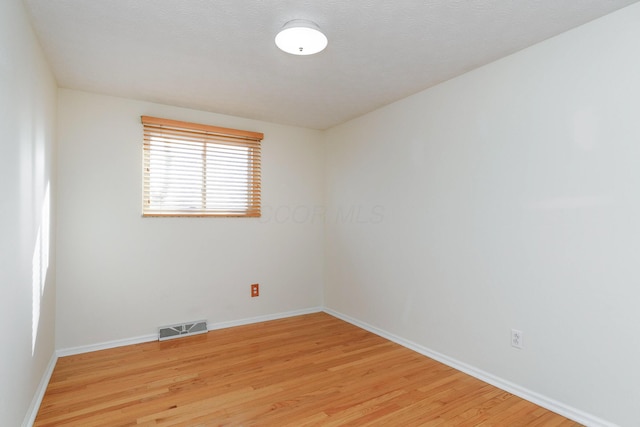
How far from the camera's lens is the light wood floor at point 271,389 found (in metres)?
2.06

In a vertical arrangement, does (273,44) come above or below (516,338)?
above

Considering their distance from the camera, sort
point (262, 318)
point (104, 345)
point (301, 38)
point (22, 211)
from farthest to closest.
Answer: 1. point (262, 318)
2. point (104, 345)
3. point (301, 38)
4. point (22, 211)

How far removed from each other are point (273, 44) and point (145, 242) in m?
2.24

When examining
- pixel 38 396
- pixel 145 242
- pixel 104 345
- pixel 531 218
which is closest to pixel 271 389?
pixel 38 396

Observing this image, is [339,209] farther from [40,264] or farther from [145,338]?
[40,264]

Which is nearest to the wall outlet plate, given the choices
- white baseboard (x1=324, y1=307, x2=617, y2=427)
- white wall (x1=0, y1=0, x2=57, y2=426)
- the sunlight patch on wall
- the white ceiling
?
white baseboard (x1=324, y1=307, x2=617, y2=427)

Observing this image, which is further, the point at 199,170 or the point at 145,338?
the point at 199,170

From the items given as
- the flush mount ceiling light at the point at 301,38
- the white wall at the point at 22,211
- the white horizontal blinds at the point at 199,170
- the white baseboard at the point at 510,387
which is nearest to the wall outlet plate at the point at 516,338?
the white baseboard at the point at 510,387

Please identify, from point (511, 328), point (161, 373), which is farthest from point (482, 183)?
point (161, 373)

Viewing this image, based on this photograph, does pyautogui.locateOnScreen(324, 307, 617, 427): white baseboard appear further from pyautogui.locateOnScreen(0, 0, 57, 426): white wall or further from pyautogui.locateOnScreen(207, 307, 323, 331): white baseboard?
pyautogui.locateOnScreen(0, 0, 57, 426): white wall

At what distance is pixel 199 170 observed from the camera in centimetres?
363

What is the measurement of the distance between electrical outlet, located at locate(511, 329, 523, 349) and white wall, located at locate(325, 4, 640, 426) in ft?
0.11

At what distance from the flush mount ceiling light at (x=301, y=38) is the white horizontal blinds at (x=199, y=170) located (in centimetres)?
180

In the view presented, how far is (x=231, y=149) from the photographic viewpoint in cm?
384
